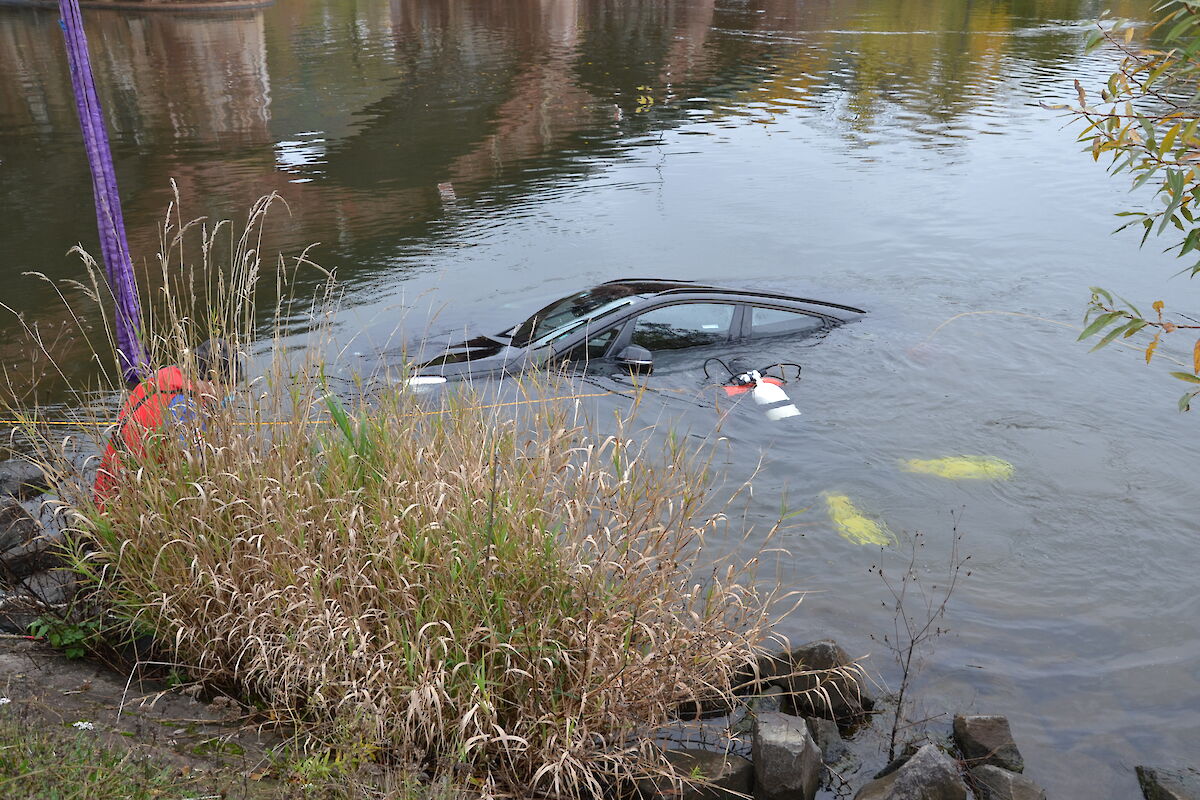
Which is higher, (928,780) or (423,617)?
(423,617)

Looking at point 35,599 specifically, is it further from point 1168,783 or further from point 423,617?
point 1168,783

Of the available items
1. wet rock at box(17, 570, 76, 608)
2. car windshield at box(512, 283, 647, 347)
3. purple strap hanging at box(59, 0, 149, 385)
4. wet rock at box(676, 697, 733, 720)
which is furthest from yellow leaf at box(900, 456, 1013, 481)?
wet rock at box(17, 570, 76, 608)

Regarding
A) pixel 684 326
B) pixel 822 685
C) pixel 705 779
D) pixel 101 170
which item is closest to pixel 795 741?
pixel 705 779

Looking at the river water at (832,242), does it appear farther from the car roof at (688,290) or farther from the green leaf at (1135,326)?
the green leaf at (1135,326)

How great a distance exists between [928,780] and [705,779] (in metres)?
1.12

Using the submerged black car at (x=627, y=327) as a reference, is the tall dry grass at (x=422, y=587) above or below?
above

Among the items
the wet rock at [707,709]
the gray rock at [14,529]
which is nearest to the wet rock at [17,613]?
the gray rock at [14,529]

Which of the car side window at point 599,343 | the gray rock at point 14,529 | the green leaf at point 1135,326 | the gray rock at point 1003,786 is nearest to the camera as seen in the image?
the green leaf at point 1135,326

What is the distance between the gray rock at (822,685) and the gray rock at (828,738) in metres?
0.06

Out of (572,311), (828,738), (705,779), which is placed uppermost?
(572,311)

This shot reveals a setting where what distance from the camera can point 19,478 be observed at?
7.93 meters

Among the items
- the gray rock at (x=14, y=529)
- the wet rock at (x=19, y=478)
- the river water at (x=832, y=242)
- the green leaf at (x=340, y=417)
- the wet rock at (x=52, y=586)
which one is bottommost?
the river water at (x=832, y=242)

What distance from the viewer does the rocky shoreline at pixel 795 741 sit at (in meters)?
4.98

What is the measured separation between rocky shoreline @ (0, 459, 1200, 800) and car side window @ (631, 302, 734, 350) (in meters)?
4.79
